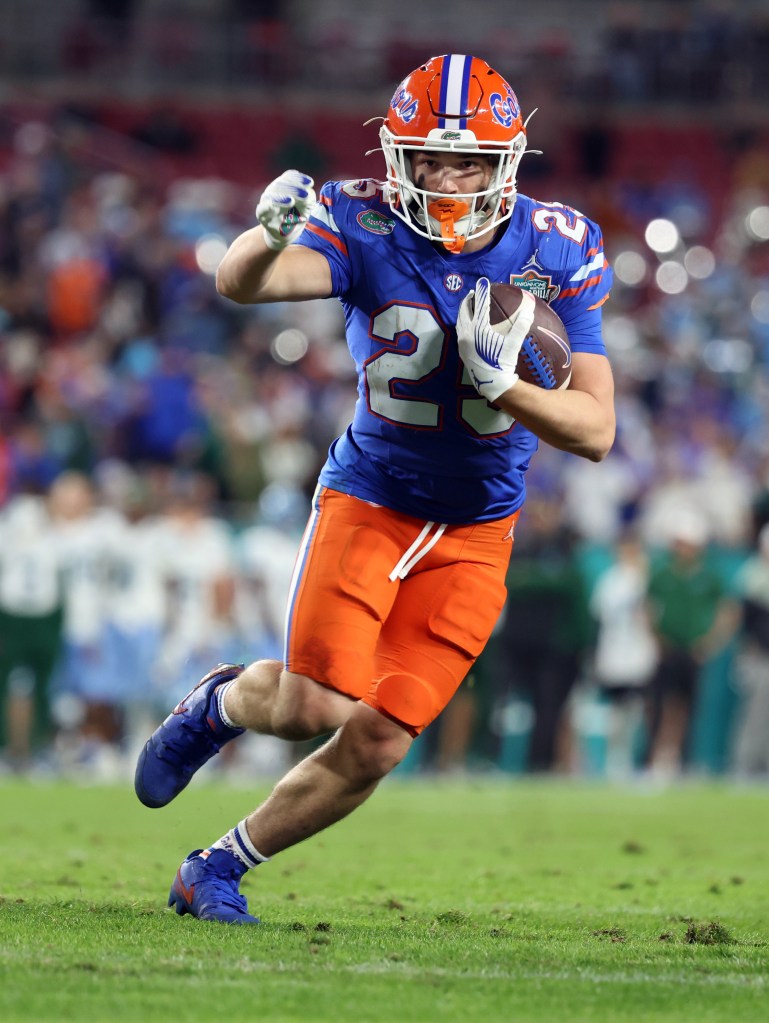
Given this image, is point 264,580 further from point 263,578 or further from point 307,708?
point 307,708

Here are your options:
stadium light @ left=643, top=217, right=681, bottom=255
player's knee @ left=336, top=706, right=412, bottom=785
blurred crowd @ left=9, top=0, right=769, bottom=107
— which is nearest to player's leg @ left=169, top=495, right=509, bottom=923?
player's knee @ left=336, top=706, right=412, bottom=785

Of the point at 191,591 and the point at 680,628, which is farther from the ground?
the point at 191,591

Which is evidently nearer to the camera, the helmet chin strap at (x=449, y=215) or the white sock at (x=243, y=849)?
the helmet chin strap at (x=449, y=215)

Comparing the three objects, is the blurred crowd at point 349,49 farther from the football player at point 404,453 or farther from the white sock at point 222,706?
the white sock at point 222,706

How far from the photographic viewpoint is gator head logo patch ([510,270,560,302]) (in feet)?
15.2

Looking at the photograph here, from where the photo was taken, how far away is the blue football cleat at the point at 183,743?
4.82 meters

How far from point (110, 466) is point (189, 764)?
23.7 ft

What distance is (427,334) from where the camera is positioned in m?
4.53

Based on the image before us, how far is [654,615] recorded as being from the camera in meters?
11.8

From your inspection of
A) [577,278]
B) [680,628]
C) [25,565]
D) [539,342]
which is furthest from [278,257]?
[680,628]

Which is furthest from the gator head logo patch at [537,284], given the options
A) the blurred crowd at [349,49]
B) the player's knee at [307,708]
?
the blurred crowd at [349,49]

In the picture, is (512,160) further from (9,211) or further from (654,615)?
(9,211)

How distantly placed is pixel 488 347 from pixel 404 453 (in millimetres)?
555

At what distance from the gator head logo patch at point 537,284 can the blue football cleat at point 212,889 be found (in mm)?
1697
